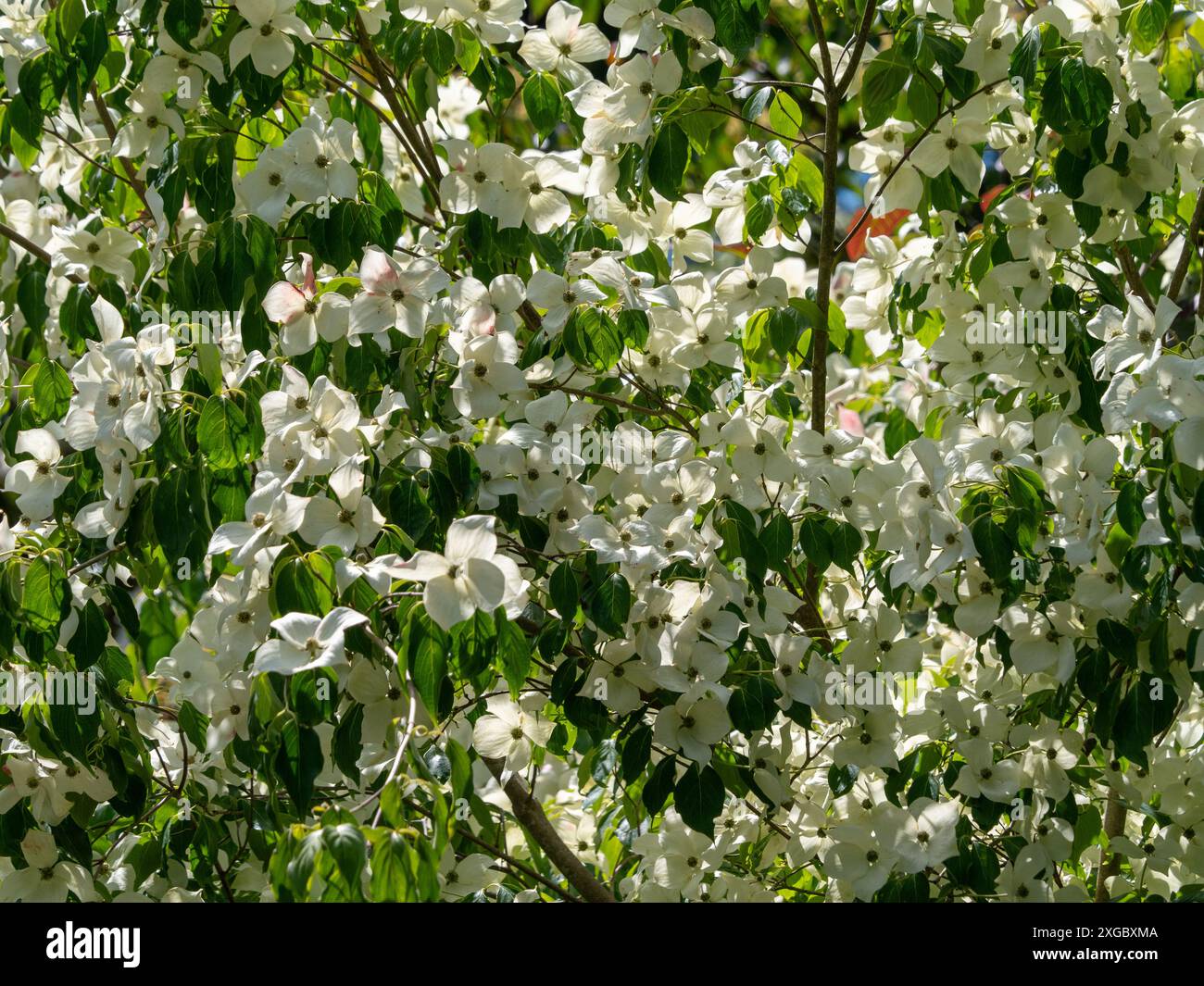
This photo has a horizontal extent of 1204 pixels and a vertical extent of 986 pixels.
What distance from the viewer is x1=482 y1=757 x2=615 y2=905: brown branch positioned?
2.66 metres

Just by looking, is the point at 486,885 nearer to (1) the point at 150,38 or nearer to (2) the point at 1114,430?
(2) the point at 1114,430

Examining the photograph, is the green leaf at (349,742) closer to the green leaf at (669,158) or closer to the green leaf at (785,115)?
the green leaf at (669,158)

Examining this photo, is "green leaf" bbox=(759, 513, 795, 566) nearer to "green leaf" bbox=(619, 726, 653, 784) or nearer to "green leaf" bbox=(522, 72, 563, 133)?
"green leaf" bbox=(619, 726, 653, 784)

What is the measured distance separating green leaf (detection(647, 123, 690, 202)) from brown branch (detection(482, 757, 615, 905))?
120cm

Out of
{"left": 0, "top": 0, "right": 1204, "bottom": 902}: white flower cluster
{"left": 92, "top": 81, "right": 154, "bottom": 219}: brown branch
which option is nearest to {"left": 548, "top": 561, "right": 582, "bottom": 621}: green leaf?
{"left": 0, "top": 0, "right": 1204, "bottom": 902}: white flower cluster

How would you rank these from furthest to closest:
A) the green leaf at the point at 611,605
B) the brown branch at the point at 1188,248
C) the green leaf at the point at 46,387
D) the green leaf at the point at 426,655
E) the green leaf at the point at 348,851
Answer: the brown branch at the point at 1188,248 → the green leaf at the point at 46,387 → the green leaf at the point at 611,605 → the green leaf at the point at 426,655 → the green leaf at the point at 348,851

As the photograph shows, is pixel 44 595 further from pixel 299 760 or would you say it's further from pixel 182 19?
pixel 182 19

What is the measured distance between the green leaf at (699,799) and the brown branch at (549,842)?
2.05 ft

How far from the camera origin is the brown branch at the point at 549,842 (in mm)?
2660

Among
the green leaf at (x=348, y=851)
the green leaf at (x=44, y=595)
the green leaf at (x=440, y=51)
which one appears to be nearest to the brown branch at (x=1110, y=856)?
the green leaf at (x=348, y=851)

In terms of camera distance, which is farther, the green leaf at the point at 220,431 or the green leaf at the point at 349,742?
the green leaf at the point at 220,431

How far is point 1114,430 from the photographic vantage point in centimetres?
196
